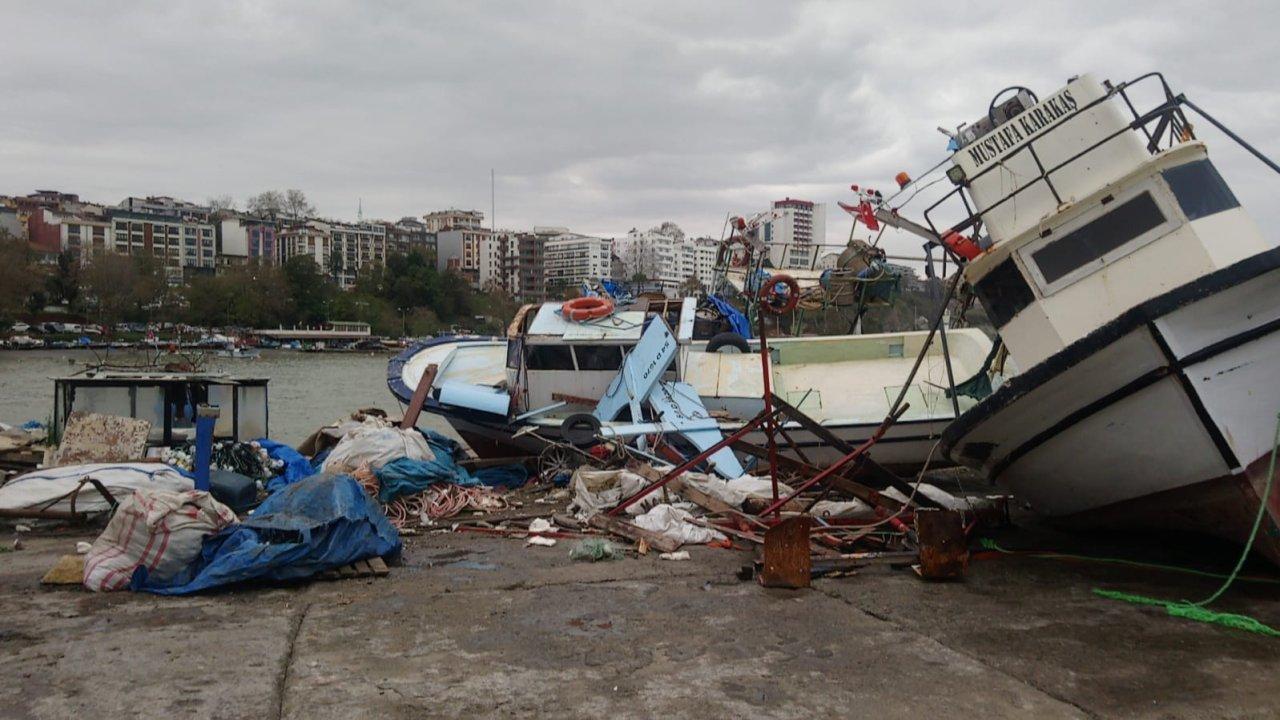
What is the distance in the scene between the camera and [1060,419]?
21.2ft

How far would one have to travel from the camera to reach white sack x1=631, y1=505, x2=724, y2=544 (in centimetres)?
748

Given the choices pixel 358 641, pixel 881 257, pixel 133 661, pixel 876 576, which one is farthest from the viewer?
pixel 881 257

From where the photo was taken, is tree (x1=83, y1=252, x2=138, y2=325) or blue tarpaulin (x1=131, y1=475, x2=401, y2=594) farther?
tree (x1=83, y1=252, x2=138, y2=325)

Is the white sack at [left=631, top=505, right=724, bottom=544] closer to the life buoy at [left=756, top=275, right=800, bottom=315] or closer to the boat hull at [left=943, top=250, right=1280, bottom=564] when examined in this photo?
the life buoy at [left=756, top=275, right=800, bottom=315]

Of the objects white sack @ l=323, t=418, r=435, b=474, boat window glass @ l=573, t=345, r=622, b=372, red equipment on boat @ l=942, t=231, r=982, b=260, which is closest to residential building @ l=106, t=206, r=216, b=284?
boat window glass @ l=573, t=345, r=622, b=372

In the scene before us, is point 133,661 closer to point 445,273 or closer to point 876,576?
point 876,576

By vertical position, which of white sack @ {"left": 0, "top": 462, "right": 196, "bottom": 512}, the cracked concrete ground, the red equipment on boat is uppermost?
the red equipment on boat

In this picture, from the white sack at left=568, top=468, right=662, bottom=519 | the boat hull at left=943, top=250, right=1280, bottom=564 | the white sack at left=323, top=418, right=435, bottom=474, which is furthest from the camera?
the white sack at left=323, top=418, right=435, bottom=474

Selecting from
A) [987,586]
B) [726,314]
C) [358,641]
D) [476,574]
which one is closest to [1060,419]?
[987,586]

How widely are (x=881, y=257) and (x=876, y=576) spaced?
29.9 feet

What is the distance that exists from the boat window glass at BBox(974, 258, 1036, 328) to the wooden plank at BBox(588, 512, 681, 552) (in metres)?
3.15

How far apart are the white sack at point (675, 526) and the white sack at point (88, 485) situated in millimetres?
Result: 3860

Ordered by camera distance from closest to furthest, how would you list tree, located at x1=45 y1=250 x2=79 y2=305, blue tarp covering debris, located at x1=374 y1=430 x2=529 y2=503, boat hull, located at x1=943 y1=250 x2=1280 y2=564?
boat hull, located at x1=943 y1=250 x2=1280 y2=564, blue tarp covering debris, located at x1=374 y1=430 x2=529 y2=503, tree, located at x1=45 y1=250 x2=79 y2=305

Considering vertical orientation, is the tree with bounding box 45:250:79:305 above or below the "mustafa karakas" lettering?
above
